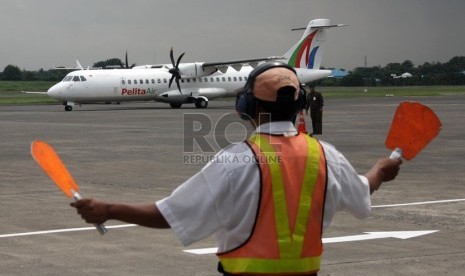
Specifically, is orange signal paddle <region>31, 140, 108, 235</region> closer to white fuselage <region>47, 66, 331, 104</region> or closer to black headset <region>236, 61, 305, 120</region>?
black headset <region>236, 61, 305, 120</region>

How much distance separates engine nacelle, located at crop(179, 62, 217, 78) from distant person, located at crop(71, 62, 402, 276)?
55875 mm

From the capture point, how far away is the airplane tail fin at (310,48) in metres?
65.6

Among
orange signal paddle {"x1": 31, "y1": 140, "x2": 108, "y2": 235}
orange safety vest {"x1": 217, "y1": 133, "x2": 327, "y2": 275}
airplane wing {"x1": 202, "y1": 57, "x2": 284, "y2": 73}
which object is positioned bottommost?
airplane wing {"x1": 202, "y1": 57, "x2": 284, "y2": 73}

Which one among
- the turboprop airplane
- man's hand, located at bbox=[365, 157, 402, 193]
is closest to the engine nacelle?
the turboprop airplane

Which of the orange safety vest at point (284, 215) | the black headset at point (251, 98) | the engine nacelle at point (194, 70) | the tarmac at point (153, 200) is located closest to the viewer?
the orange safety vest at point (284, 215)

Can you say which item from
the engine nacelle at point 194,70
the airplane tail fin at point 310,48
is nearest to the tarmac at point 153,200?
the engine nacelle at point 194,70

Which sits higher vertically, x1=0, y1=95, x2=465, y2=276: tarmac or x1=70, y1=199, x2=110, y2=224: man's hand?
x1=70, y1=199, x2=110, y2=224: man's hand

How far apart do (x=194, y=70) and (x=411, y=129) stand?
5635cm

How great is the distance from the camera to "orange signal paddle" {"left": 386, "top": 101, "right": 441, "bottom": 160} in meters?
4.44

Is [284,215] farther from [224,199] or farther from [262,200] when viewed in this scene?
[224,199]

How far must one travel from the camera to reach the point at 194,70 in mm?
60625

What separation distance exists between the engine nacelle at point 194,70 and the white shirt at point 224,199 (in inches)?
2202

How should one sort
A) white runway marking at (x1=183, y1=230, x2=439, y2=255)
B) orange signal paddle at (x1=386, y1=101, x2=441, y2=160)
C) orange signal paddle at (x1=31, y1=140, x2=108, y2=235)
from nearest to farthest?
orange signal paddle at (x1=31, y1=140, x2=108, y2=235) → orange signal paddle at (x1=386, y1=101, x2=441, y2=160) → white runway marking at (x1=183, y1=230, x2=439, y2=255)

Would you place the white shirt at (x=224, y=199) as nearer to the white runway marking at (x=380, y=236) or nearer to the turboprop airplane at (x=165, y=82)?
the white runway marking at (x=380, y=236)
